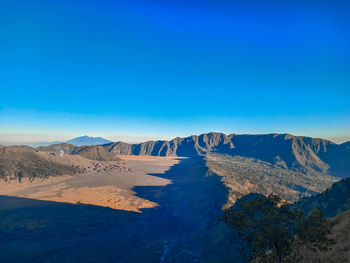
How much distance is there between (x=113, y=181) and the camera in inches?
5113

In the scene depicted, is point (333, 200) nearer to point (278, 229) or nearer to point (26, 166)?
point (278, 229)

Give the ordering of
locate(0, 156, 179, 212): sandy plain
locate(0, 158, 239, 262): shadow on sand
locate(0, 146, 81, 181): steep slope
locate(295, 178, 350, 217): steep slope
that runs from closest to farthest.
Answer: locate(0, 158, 239, 262): shadow on sand
locate(295, 178, 350, 217): steep slope
locate(0, 156, 179, 212): sandy plain
locate(0, 146, 81, 181): steep slope

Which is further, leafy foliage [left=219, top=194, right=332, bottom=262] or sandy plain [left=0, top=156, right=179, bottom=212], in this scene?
sandy plain [left=0, top=156, right=179, bottom=212]

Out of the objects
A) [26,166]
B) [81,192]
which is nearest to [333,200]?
[81,192]

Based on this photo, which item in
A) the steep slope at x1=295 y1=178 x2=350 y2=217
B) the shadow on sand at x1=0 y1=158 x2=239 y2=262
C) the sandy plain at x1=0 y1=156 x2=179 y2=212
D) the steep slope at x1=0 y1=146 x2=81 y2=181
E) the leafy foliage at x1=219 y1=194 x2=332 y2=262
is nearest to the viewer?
the leafy foliage at x1=219 y1=194 x2=332 y2=262

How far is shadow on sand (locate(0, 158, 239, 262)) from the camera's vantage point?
45.9m

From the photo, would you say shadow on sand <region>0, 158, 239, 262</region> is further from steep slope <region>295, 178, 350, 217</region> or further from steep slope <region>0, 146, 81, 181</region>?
steep slope <region>0, 146, 81, 181</region>

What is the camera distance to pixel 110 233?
2258 inches

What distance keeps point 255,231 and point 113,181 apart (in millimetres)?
126918

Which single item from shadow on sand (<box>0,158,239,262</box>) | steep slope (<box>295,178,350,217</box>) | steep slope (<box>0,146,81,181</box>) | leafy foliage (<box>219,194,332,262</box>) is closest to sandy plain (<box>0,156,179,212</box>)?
shadow on sand (<box>0,158,239,262</box>)

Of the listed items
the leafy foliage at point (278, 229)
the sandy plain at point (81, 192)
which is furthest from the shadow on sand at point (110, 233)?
the leafy foliage at point (278, 229)

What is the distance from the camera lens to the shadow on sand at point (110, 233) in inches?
1809

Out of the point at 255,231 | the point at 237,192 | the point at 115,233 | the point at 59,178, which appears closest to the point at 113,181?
the point at 59,178

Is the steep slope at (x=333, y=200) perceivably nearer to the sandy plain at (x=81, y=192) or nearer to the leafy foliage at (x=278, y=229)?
the leafy foliage at (x=278, y=229)
